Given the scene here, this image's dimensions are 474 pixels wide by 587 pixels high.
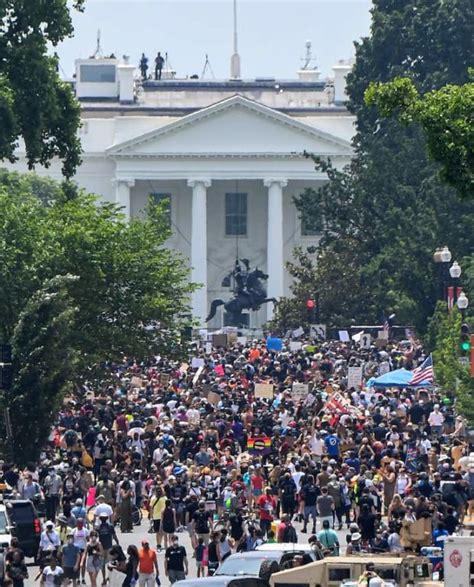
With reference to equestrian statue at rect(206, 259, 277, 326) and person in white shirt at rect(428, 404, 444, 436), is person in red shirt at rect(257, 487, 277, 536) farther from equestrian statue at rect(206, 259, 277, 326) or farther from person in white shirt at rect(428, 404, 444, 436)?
equestrian statue at rect(206, 259, 277, 326)

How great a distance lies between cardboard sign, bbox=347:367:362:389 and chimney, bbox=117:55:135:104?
82714mm

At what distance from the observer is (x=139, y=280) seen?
2382 inches

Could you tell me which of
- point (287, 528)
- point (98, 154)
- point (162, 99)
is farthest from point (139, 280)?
point (162, 99)

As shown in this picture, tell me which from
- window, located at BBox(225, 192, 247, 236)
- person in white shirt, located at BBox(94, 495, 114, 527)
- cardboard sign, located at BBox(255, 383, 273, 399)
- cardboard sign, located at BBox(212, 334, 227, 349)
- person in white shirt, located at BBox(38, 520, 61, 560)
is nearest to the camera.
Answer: person in white shirt, located at BBox(38, 520, 61, 560)

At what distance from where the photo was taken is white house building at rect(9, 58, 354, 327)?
422 ft

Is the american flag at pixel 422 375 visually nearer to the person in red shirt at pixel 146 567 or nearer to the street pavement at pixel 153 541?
the street pavement at pixel 153 541

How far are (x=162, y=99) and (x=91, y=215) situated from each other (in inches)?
3505

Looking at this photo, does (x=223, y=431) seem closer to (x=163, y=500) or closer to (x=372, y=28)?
(x=163, y=500)

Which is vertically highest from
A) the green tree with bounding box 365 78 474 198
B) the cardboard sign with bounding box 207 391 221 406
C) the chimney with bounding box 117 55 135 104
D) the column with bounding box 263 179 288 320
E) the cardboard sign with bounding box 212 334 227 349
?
the chimney with bounding box 117 55 135 104

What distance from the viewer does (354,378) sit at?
66.2 meters

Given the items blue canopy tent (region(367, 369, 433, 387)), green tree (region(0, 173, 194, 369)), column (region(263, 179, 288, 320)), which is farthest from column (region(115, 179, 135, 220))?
green tree (region(0, 173, 194, 369))

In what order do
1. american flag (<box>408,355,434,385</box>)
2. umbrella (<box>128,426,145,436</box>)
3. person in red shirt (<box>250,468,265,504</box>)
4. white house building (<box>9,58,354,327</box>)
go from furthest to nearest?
white house building (<box>9,58,354,327</box>) < american flag (<box>408,355,434,385</box>) < umbrella (<box>128,426,145,436</box>) < person in red shirt (<box>250,468,265,504</box>)

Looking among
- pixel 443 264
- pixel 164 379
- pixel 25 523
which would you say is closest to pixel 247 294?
pixel 164 379

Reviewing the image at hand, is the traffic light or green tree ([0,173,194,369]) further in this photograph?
green tree ([0,173,194,369])
